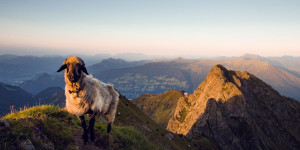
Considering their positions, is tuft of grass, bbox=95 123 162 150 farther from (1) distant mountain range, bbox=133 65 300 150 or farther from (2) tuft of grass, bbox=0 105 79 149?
(1) distant mountain range, bbox=133 65 300 150

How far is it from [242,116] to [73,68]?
9359 centimetres

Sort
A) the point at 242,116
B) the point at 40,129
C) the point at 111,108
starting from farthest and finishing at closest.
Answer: the point at 242,116, the point at 111,108, the point at 40,129

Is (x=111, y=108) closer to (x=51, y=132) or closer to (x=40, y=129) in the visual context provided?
(x=51, y=132)

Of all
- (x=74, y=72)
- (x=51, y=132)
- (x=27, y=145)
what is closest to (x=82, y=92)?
(x=74, y=72)

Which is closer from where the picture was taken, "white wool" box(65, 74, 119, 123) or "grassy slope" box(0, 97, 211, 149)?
"grassy slope" box(0, 97, 211, 149)

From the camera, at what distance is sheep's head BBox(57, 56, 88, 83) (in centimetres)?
735

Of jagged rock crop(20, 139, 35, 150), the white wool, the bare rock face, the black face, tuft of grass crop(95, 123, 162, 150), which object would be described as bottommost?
the bare rock face

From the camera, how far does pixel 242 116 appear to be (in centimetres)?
8050

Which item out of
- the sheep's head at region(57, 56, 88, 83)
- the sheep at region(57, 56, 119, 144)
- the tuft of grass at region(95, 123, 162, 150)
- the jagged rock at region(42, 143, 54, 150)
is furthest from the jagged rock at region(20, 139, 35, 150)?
the tuft of grass at region(95, 123, 162, 150)

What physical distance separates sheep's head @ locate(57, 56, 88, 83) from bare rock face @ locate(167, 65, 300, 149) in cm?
6226

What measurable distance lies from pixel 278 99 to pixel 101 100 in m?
127

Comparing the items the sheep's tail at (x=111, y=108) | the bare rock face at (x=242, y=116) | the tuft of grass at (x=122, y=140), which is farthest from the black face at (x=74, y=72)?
the bare rock face at (x=242, y=116)

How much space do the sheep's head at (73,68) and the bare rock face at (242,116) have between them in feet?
204

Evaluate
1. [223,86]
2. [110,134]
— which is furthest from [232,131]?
[110,134]
